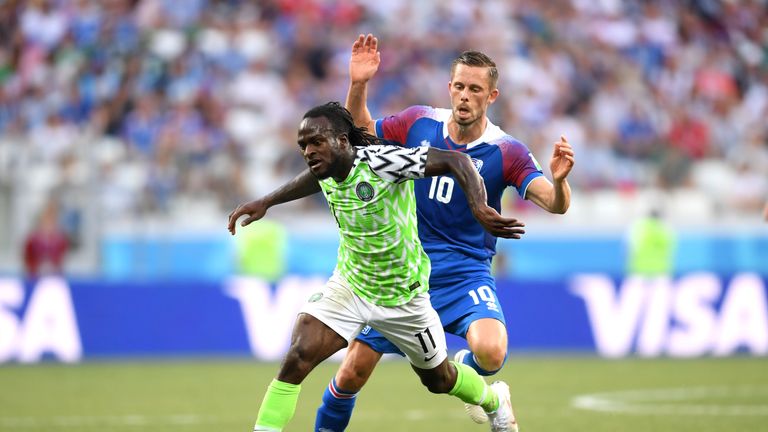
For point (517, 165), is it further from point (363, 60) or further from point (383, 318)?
point (383, 318)

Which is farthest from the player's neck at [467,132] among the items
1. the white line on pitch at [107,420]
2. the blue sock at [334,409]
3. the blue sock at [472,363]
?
the white line on pitch at [107,420]

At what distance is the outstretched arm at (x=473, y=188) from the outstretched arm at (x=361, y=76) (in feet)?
3.67

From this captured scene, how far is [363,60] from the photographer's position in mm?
7375

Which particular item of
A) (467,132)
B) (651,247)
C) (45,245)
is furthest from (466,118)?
(651,247)

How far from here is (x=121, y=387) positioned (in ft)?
40.5

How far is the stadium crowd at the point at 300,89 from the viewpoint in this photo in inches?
689

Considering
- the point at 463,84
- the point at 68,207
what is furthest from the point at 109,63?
the point at 463,84

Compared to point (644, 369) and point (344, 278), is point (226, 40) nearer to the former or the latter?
point (644, 369)

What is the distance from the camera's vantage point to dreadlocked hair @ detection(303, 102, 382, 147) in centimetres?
636

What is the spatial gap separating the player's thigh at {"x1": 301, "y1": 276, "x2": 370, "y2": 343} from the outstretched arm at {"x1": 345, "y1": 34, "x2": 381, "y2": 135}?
1.15 metres

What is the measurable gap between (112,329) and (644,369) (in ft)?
21.4

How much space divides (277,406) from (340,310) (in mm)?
631

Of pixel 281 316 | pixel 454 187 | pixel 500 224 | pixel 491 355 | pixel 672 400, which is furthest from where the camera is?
pixel 281 316

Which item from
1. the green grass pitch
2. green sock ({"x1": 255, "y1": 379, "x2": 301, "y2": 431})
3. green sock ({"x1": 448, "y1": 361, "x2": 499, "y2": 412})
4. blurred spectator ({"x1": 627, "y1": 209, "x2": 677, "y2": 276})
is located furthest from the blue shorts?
blurred spectator ({"x1": 627, "y1": 209, "x2": 677, "y2": 276})
